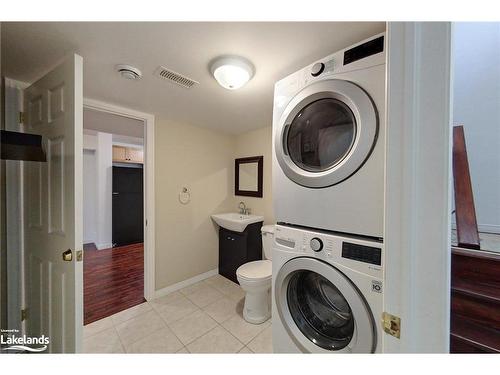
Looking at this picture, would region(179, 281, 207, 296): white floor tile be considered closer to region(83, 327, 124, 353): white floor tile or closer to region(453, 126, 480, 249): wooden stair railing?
region(83, 327, 124, 353): white floor tile

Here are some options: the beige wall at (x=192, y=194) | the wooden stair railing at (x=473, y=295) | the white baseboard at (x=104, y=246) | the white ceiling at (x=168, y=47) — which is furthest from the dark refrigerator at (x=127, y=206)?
the wooden stair railing at (x=473, y=295)

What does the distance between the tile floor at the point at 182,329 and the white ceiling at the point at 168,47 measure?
6.56 ft

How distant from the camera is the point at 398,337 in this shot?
501 mm

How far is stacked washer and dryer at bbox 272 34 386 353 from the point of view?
80 cm

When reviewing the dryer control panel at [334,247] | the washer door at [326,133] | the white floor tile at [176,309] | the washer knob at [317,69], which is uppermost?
the washer knob at [317,69]

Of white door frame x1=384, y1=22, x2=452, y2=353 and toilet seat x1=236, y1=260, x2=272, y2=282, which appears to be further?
toilet seat x1=236, y1=260, x2=272, y2=282

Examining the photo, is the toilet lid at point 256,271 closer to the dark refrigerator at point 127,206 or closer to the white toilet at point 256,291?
the white toilet at point 256,291

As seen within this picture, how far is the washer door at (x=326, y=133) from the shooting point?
827 millimetres

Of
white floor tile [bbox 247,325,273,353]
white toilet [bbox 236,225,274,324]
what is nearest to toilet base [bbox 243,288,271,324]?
white toilet [bbox 236,225,274,324]

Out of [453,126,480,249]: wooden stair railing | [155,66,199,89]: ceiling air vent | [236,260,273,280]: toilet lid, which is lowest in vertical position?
[236,260,273,280]: toilet lid

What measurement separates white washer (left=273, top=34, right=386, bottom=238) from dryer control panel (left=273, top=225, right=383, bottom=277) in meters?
0.04

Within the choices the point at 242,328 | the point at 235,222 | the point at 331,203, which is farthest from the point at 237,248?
the point at 331,203

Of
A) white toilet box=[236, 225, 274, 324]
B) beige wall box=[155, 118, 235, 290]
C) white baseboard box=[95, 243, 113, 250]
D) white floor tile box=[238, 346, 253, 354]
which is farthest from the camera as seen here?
white baseboard box=[95, 243, 113, 250]

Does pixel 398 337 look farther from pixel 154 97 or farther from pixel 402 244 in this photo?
pixel 154 97
